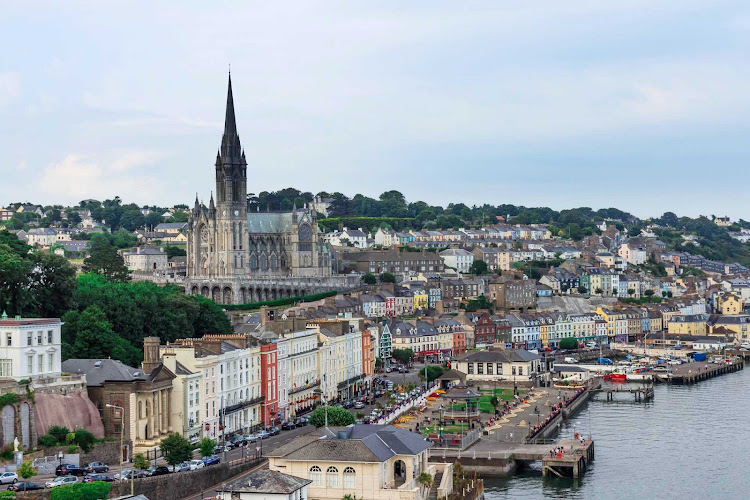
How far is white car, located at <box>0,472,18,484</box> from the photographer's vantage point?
1770 inches

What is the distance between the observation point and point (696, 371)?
111m

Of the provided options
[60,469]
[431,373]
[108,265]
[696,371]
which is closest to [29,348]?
[60,469]

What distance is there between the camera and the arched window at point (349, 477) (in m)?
46.6

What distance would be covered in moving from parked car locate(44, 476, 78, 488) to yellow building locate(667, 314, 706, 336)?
106 m

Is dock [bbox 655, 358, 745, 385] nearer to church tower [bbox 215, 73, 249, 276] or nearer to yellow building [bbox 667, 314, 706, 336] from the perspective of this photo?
yellow building [bbox 667, 314, 706, 336]

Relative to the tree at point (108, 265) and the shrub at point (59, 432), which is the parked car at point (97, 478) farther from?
the tree at point (108, 265)

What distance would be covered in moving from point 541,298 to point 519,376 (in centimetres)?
5620

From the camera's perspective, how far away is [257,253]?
476 ft

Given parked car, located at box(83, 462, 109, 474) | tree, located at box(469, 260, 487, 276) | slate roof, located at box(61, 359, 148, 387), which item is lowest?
parked car, located at box(83, 462, 109, 474)

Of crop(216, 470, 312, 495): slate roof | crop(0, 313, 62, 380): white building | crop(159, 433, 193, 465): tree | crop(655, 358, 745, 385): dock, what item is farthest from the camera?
crop(655, 358, 745, 385): dock

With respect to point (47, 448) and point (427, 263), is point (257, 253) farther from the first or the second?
point (47, 448)

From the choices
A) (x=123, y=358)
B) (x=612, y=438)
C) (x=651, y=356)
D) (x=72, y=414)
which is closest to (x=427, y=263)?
(x=651, y=356)

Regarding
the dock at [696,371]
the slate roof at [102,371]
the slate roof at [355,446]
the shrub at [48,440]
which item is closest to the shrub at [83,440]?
the shrub at [48,440]

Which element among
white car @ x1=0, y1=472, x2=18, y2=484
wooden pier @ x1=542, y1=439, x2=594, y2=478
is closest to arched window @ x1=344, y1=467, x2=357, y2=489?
white car @ x1=0, y1=472, x2=18, y2=484
